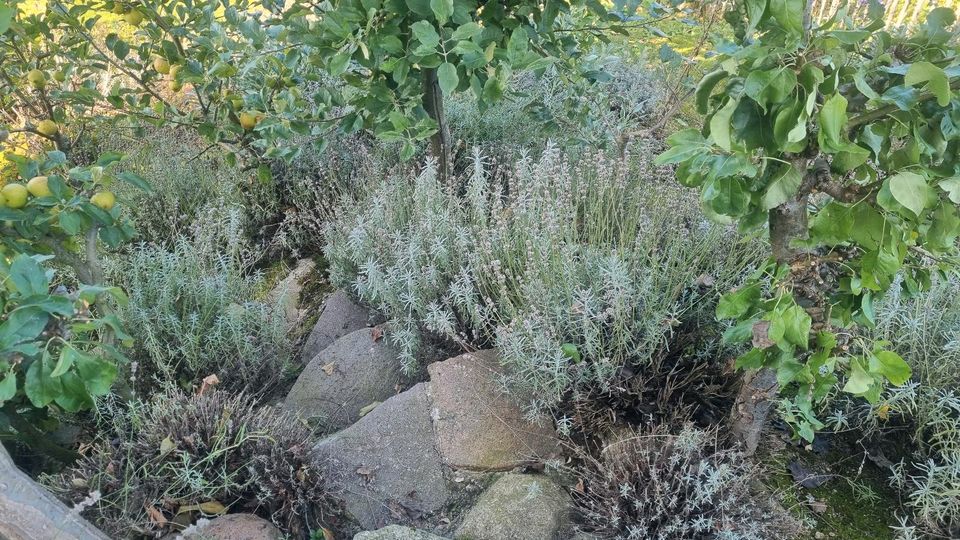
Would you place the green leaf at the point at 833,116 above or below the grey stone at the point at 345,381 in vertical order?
above

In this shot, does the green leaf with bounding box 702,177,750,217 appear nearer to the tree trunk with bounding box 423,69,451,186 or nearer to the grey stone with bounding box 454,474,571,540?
the grey stone with bounding box 454,474,571,540

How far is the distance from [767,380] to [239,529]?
5.51 feet

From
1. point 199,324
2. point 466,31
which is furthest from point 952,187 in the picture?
point 199,324

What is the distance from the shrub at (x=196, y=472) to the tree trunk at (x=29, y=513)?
1.30ft

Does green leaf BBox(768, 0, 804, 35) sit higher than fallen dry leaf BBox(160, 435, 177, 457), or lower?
higher

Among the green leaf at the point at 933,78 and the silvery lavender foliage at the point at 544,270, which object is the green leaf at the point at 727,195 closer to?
the green leaf at the point at 933,78

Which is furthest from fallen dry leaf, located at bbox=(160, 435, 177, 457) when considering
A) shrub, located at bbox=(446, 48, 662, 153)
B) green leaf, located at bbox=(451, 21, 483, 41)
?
shrub, located at bbox=(446, 48, 662, 153)

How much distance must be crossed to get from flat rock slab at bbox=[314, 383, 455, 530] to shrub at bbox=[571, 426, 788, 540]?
21.1 inches

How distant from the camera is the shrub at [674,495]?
1920 mm

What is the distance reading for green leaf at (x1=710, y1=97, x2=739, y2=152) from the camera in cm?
138

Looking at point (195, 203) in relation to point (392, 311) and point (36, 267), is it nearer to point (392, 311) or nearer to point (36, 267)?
point (392, 311)

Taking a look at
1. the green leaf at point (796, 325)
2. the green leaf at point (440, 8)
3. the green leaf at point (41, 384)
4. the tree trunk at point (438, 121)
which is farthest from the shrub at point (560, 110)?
the green leaf at point (41, 384)

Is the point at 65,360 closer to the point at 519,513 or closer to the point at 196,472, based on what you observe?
the point at 196,472

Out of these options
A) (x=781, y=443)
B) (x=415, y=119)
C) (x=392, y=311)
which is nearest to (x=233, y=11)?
(x=415, y=119)
